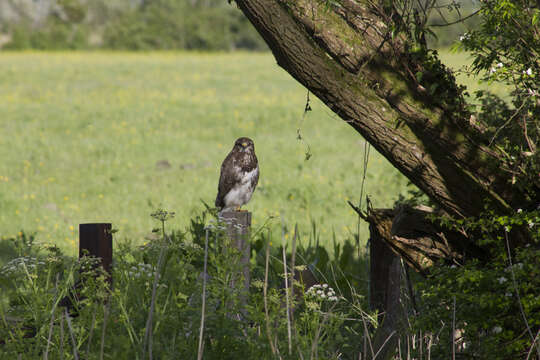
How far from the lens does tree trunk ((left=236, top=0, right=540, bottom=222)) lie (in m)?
3.57

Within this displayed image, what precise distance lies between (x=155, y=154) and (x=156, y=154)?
26mm

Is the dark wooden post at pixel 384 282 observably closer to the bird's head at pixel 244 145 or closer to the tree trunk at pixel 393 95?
the tree trunk at pixel 393 95

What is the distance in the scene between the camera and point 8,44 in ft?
175

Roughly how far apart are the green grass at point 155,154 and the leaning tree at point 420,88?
390 millimetres

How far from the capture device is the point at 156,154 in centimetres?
1468

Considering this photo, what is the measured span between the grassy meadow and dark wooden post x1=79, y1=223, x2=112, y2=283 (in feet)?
3.58

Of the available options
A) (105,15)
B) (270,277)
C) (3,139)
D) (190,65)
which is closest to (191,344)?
(270,277)

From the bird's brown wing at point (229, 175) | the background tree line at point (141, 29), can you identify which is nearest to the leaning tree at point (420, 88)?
the bird's brown wing at point (229, 175)

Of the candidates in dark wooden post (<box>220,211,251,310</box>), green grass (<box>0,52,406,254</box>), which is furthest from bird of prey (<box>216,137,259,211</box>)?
dark wooden post (<box>220,211,251,310</box>)

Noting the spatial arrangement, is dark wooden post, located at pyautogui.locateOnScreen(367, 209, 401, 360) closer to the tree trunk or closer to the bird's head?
the tree trunk

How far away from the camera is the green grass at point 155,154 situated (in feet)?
33.0

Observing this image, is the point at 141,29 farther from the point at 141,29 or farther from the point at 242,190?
the point at 242,190

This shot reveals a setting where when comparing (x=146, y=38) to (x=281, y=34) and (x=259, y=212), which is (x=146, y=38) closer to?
(x=259, y=212)

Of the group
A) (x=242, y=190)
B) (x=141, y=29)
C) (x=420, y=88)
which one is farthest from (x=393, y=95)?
(x=141, y=29)
